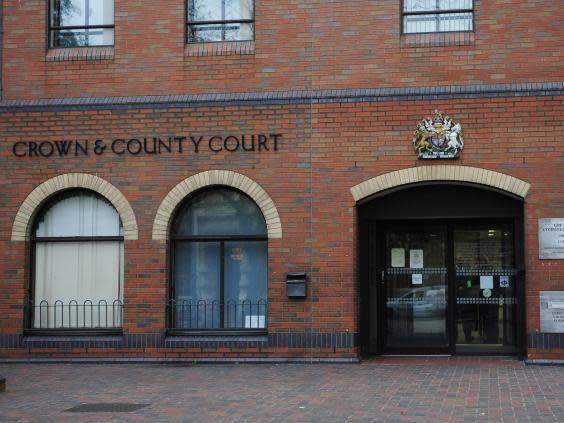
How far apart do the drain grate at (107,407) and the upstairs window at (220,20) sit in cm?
659

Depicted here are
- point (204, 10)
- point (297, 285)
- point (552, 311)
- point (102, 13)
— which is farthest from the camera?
point (102, 13)

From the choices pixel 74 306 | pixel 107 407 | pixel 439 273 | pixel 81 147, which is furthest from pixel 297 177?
pixel 107 407

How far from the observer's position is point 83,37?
48.0 ft

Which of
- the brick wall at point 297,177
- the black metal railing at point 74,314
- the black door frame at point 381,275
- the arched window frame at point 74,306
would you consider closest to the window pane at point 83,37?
the brick wall at point 297,177

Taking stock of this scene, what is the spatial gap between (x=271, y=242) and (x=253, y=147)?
1.52 m

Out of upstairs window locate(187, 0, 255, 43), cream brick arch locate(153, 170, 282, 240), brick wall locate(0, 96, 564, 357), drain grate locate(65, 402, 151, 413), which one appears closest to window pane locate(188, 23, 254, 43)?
upstairs window locate(187, 0, 255, 43)

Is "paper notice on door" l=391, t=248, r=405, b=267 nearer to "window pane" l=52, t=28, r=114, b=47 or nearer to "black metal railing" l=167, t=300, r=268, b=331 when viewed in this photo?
"black metal railing" l=167, t=300, r=268, b=331

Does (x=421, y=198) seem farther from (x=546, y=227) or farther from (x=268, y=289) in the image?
(x=268, y=289)

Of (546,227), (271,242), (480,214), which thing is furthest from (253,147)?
(546,227)

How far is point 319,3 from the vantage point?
45.5ft

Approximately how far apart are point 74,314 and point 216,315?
2.34 metres

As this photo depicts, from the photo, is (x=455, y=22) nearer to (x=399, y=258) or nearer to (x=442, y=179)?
(x=442, y=179)

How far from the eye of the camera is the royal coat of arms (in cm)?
1327

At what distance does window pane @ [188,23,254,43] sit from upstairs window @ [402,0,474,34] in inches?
98.9
